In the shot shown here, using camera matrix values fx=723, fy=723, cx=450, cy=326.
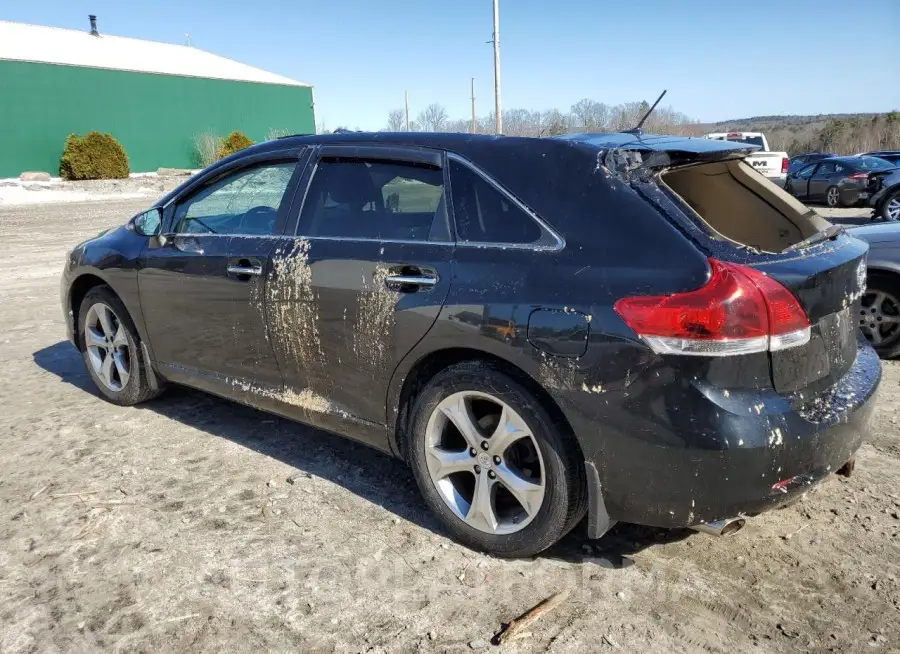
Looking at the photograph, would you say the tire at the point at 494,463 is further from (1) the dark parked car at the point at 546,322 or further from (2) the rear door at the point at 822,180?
(2) the rear door at the point at 822,180

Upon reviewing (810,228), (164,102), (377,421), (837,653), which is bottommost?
(837,653)

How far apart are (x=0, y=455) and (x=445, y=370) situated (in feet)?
9.09

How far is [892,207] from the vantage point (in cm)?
1395

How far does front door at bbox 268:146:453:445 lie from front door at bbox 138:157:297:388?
18cm

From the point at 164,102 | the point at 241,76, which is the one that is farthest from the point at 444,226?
the point at 241,76

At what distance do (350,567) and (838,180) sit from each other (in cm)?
1671

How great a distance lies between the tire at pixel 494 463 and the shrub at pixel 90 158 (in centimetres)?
3332

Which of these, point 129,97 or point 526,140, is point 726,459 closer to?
point 526,140

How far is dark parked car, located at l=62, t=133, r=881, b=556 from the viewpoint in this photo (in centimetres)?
239

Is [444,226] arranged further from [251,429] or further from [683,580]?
[251,429]

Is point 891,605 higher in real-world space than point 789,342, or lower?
lower

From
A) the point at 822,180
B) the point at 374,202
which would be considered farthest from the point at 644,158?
the point at 822,180

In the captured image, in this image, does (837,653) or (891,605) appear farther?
(891,605)

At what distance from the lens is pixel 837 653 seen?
232 cm
